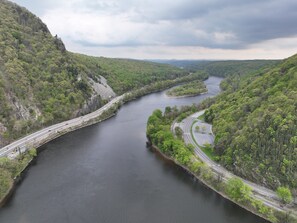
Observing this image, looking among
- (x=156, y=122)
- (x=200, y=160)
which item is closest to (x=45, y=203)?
(x=200, y=160)

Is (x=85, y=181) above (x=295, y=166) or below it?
below

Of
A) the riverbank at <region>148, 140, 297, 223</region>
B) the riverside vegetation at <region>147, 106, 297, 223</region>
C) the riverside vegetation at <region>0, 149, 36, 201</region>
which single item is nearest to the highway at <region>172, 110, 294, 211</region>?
the riverside vegetation at <region>147, 106, 297, 223</region>

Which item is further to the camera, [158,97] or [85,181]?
[158,97]

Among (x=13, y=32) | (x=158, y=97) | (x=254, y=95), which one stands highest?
(x=13, y=32)

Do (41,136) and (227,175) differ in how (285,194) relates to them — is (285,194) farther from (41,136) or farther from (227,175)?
(41,136)

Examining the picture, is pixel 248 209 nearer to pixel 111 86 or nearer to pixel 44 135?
pixel 44 135

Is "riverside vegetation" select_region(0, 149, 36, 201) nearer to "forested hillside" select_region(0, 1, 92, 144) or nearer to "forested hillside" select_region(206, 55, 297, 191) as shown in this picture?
"forested hillside" select_region(0, 1, 92, 144)

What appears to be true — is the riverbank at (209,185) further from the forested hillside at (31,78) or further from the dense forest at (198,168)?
the forested hillside at (31,78)
